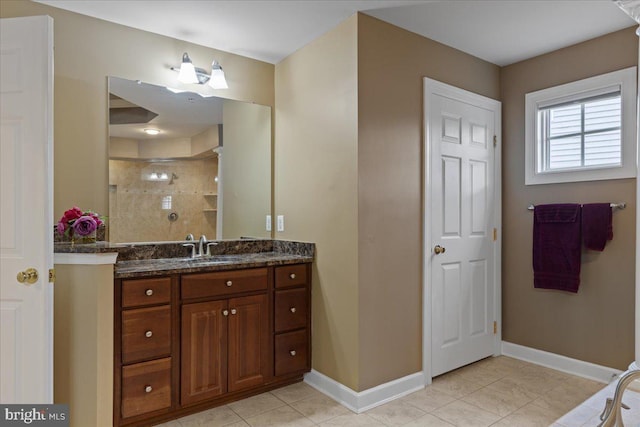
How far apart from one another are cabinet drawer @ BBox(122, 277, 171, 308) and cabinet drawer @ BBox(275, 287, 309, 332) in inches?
29.6

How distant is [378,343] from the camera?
260 cm

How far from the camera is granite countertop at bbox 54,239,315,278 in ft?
7.25

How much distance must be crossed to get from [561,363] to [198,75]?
3.46m

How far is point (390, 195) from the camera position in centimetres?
266

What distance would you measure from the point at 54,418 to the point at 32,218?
100cm

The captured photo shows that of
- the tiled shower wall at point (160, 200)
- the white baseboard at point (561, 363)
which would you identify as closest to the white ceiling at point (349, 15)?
the tiled shower wall at point (160, 200)

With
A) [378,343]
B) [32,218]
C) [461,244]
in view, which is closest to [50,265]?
[32,218]

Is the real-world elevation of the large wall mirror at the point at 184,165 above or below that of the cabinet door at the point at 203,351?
above

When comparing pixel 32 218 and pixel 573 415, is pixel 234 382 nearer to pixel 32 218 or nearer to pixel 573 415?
pixel 32 218

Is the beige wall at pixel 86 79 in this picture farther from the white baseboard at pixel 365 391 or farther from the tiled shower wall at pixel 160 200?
the white baseboard at pixel 365 391

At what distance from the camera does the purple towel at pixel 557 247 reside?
2887 mm

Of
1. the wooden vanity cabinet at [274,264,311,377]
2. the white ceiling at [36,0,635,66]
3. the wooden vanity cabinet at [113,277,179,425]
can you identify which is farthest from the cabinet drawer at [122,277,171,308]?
the white ceiling at [36,0,635,66]

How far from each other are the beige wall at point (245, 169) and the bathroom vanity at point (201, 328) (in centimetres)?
26

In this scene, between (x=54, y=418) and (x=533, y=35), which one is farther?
(x=533, y=35)
